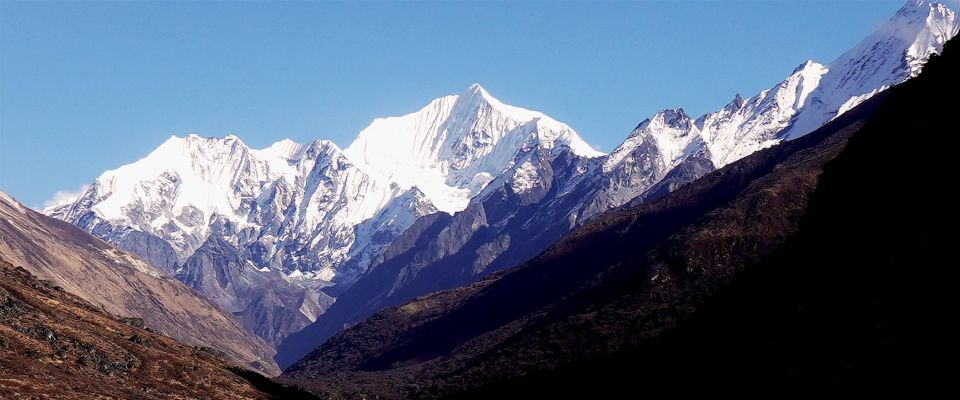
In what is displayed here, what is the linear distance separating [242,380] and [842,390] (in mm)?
68298

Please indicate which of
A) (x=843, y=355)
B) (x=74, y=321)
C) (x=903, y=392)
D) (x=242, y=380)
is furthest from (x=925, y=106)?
(x=74, y=321)

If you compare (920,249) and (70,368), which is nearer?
(920,249)

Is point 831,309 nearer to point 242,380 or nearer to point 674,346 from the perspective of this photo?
point 674,346

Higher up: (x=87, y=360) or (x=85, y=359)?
(x=85, y=359)

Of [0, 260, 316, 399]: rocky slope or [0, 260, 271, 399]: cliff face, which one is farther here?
[0, 260, 271, 399]: cliff face

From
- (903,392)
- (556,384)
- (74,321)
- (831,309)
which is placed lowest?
(903,392)

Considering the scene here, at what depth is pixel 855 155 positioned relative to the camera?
379 feet

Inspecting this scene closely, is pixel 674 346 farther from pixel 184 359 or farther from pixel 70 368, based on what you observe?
pixel 70 368

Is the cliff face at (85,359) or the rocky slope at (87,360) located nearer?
the rocky slope at (87,360)

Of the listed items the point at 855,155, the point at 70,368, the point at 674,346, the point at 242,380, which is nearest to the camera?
the point at 70,368

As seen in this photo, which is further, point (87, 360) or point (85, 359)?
point (85, 359)

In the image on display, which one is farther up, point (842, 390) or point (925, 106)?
point (925, 106)

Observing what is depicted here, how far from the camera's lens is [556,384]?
16475 centimetres

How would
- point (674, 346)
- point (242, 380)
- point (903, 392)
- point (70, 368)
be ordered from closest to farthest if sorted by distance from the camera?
1. point (903, 392)
2. point (70, 368)
3. point (242, 380)
4. point (674, 346)
